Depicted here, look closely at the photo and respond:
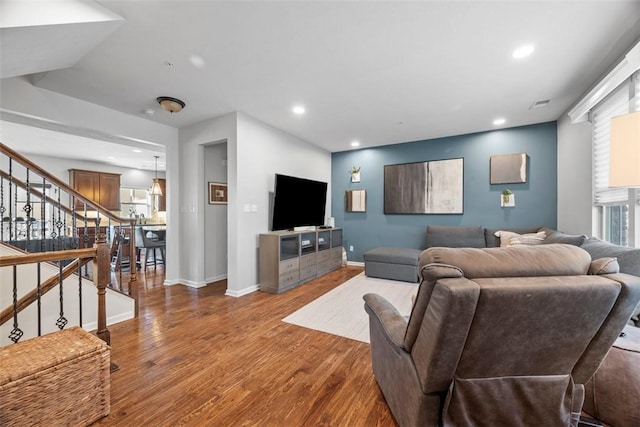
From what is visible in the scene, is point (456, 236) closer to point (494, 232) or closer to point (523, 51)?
point (494, 232)

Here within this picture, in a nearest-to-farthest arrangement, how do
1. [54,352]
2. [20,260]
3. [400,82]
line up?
[54,352]
[20,260]
[400,82]

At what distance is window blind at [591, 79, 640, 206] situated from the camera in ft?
7.71

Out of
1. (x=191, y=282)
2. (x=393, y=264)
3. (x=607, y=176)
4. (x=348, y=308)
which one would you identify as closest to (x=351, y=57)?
(x=348, y=308)

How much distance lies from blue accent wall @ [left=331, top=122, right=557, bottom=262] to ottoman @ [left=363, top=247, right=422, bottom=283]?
93 cm

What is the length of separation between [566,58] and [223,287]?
4860mm

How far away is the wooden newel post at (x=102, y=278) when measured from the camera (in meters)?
2.06

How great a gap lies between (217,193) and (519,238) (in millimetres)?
4720

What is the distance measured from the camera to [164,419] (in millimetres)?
1466

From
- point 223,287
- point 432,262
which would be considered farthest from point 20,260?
point 223,287

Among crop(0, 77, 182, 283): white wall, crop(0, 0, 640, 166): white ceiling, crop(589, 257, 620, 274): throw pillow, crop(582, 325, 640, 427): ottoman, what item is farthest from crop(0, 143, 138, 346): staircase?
crop(582, 325, 640, 427): ottoman

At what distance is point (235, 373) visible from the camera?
6.22ft

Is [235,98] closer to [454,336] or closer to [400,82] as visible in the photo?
[400,82]

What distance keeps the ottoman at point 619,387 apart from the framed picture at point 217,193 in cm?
458

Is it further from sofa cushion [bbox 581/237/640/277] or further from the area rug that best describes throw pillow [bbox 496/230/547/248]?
sofa cushion [bbox 581/237/640/277]
